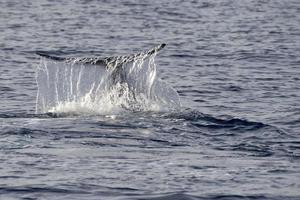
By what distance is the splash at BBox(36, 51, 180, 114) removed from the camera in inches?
950

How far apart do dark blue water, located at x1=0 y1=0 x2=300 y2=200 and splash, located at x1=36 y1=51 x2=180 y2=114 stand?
0.41 meters

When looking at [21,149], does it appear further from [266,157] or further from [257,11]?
[257,11]

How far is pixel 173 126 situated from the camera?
2300cm

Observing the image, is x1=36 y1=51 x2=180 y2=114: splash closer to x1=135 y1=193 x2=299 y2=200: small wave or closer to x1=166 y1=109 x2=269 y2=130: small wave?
x1=166 y1=109 x2=269 y2=130: small wave

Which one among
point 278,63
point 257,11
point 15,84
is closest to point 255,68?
point 278,63

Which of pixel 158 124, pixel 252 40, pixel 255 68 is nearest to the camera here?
pixel 158 124

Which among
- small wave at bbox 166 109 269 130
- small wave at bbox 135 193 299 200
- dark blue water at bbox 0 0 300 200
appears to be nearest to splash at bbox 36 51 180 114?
dark blue water at bbox 0 0 300 200

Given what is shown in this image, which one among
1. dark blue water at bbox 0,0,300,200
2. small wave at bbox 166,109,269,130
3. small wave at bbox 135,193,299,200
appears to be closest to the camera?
small wave at bbox 135,193,299,200

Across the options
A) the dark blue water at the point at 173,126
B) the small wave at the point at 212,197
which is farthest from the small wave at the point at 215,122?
the small wave at the point at 212,197

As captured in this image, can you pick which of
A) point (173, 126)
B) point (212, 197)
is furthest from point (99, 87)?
point (212, 197)

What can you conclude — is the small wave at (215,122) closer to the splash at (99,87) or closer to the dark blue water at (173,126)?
the dark blue water at (173,126)

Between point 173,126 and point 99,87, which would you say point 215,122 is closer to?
point 173,126

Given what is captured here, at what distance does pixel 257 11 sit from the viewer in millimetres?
56719

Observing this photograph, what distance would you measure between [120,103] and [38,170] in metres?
6.03
